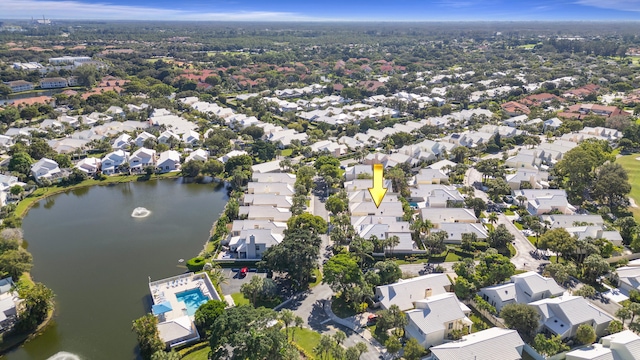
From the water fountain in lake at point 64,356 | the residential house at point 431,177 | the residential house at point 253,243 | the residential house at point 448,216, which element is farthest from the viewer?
the residential house at point 431,177

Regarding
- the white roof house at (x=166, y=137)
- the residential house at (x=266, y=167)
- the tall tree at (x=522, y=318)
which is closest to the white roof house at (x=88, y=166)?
the white roof house at (x=166, y=137)

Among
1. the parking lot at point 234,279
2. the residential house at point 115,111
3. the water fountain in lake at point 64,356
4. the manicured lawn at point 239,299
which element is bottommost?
the water fountain in lake at point 64,356

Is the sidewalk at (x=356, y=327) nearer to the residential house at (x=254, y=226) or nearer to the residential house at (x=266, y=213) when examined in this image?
the residential house at (x=254, y=226)

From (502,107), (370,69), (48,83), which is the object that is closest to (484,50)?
(370,69)

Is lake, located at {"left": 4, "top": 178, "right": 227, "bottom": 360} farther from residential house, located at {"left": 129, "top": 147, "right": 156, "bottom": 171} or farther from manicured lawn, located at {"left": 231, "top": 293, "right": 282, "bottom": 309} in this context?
manicured lawn, located at {"left": 231, "top": 293, "right": 282, "bottom": 309}

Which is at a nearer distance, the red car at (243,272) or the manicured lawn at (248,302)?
the manicured lawn at (248,302)

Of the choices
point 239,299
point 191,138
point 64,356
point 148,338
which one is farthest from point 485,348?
point 191,138

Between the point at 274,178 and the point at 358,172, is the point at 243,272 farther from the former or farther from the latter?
the point at 358,172

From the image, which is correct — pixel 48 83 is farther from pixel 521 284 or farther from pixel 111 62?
pixel 521 284
